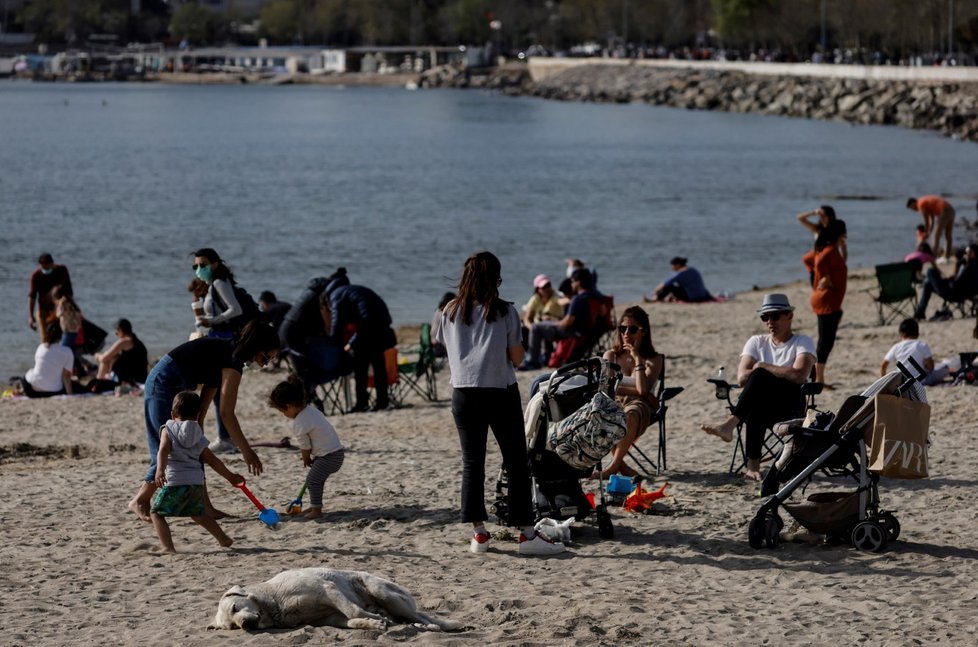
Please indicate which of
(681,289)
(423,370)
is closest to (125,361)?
(423,370)

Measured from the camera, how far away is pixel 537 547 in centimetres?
826

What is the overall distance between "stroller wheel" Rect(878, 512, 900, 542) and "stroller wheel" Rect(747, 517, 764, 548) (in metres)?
0.62

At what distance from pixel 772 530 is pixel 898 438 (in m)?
0.82

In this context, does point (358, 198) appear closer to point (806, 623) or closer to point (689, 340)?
point (689, 340)

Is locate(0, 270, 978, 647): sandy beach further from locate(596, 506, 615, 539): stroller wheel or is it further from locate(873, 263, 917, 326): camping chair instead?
locate(873, 263, 917, 326): camping chair

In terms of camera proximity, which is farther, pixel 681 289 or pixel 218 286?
pixel 681 289

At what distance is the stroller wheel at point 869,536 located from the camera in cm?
808

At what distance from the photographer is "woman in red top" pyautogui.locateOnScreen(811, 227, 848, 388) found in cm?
1298

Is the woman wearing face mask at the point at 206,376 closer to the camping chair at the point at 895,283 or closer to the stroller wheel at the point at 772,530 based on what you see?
the stroller wheel at the point at 772,530

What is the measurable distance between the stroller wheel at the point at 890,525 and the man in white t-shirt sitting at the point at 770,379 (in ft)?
4.75

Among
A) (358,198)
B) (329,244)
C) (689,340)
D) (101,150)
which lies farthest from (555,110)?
(689,340)

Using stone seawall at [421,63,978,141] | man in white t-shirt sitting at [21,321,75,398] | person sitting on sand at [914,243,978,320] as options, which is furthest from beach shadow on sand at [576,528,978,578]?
stone seawall at [421,63,978,141]

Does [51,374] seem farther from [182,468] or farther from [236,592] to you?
[236,592]

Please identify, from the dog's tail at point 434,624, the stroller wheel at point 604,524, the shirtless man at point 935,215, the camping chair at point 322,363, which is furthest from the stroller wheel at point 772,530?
the shirtless man at point 935,215
